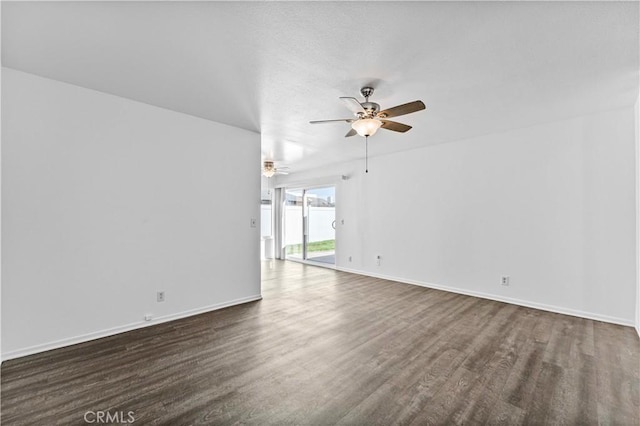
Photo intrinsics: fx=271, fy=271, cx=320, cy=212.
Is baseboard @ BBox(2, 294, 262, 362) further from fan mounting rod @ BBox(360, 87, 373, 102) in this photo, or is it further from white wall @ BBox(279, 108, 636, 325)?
white wall @ BBox(279, 108, 636, 325)

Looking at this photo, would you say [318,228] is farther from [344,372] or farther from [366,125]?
[344,372]

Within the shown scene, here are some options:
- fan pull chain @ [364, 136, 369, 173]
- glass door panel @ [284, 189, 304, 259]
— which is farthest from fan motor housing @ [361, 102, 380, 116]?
glass door panel @ [284, 189, 304, 259]

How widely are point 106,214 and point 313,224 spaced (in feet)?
16.1

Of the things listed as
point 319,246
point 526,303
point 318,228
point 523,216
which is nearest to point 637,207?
point 523,216

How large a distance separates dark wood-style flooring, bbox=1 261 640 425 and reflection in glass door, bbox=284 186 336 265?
144 inches

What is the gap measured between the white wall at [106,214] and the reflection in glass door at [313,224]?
3.26 metres

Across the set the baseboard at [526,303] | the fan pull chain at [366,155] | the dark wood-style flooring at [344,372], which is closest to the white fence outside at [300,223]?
the fan pull chain at [366,155]

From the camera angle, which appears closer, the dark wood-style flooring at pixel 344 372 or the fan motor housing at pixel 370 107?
the dark wood-style flooring at pixel 344 372

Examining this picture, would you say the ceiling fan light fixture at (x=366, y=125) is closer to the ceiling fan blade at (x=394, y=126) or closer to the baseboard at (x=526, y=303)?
the ceiling fan blade at (x=394, y=126)

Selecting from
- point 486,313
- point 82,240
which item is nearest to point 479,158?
point 486,313

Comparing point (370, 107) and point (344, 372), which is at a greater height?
point (370, 107)

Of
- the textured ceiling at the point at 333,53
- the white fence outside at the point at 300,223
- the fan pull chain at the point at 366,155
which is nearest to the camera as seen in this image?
the textured ceiling at the point at 333,53

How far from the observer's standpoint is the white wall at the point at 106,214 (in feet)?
7.93

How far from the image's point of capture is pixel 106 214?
112 inches
